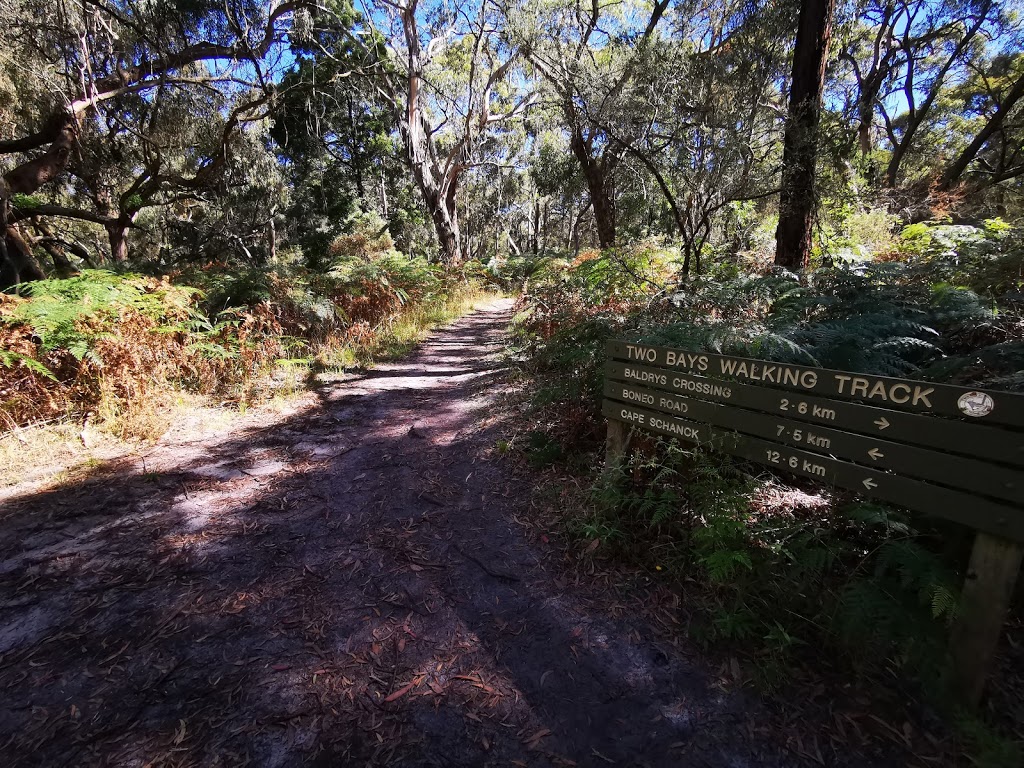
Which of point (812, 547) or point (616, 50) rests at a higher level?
point (616, 50)

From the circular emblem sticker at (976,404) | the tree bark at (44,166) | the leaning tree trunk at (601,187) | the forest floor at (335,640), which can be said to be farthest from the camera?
the leaning tree trunk at (601,187)

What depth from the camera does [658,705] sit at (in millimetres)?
1970

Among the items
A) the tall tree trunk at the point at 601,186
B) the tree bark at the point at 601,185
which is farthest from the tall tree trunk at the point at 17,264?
the tall tree trunk at the point at 601,186

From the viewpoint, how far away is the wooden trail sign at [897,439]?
1.62 m

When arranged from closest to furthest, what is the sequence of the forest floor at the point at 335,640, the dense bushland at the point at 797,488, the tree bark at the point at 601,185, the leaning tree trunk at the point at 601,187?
1. the forest floor at the point at 335,640
2. the dense bushland at the point at 797,488
3. the tree bark at the point at 601,185
4. the leaning tree trunk at the point at 601,187

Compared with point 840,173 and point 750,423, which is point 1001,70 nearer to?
point 840,173

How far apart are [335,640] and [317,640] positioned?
→ 9 cm

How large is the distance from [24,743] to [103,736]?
0.88 feet

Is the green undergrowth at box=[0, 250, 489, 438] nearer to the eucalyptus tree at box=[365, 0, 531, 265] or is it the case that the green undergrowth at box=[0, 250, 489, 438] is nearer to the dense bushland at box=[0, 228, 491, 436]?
the dense bushland at box=[0, 228, 491, 436]

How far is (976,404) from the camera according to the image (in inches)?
64.2

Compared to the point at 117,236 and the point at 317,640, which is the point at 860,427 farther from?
the point at 117,236

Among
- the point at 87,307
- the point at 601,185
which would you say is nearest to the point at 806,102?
the point at 601,185

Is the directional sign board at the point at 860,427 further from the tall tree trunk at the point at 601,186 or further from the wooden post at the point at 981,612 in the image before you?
the tall tree trunk at the point at 601,186

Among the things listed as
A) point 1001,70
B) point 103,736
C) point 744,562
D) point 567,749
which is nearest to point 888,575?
point 744,562
